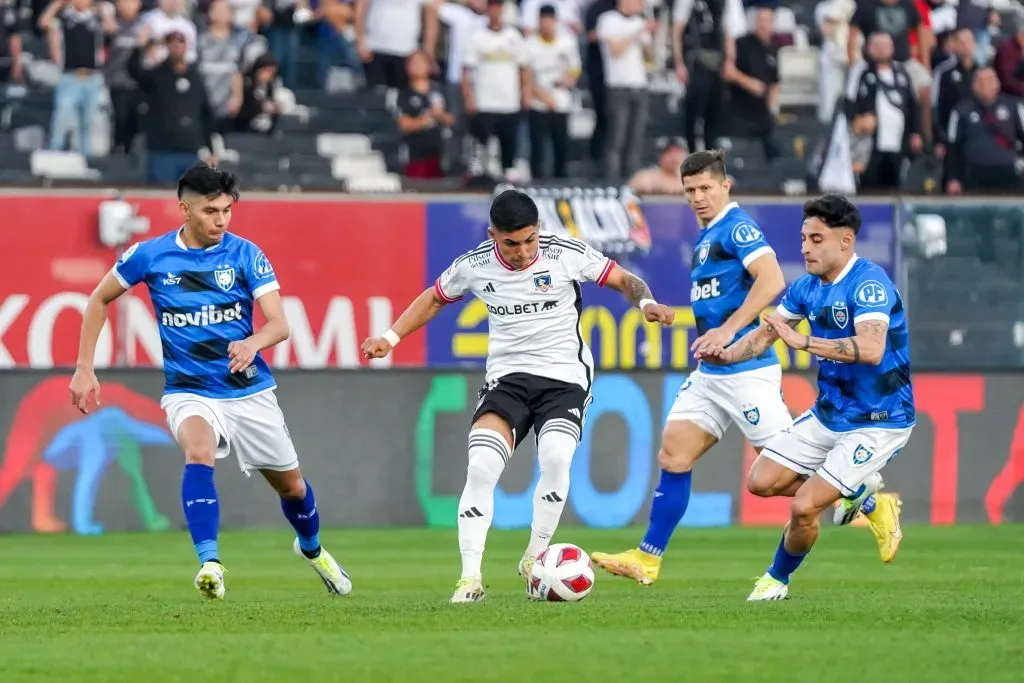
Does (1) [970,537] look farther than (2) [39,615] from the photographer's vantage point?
Yes

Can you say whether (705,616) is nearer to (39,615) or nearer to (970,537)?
(39,615)

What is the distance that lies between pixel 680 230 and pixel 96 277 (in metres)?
5.70

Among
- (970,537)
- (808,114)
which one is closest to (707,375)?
(970,537)

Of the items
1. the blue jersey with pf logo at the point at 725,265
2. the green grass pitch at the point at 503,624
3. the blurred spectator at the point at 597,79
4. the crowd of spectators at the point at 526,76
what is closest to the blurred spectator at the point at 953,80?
the crowd of spectators at the point at 526,76

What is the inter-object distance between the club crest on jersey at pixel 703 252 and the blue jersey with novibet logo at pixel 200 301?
8.02 feet

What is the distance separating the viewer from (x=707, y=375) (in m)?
11.3

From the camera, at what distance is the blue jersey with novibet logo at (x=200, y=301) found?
10.2m

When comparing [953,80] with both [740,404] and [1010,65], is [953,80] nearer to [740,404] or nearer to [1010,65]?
[1010,65]

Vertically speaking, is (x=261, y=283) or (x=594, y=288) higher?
(x=261, y=283)

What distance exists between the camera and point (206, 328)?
1023 centimetres

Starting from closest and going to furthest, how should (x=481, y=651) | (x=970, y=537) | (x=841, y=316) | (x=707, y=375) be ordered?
(x=481, y=651), (x=841, y=316), (x=707, y=375), (x=970, y=537)

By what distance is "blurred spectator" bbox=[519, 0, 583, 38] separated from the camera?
2019 cm

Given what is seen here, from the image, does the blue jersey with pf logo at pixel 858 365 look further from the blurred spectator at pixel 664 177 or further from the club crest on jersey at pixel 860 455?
the blurred spectator at pixel 664 177

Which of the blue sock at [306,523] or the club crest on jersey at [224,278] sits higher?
the club crest on jersey at [224,278]
